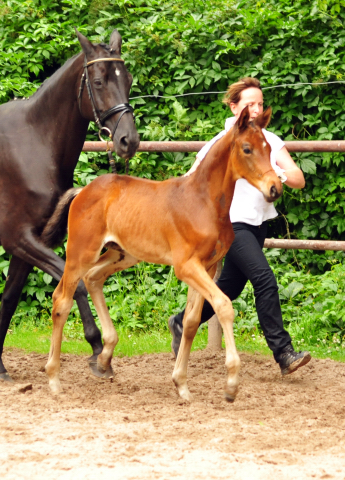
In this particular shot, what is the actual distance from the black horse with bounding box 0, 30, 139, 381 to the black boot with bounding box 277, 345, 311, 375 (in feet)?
4.10

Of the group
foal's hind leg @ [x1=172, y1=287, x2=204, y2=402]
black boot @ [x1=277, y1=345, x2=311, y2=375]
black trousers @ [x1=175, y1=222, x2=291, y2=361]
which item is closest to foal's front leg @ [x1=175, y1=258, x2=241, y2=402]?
foal's hind leg @ [x1=172, y1=287, x2=204, y2=402]

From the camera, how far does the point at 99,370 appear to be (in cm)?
444

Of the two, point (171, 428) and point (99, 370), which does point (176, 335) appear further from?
point (171, 428)

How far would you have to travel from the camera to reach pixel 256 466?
2.69 metres

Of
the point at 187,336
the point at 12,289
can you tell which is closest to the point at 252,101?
the point at 187,336

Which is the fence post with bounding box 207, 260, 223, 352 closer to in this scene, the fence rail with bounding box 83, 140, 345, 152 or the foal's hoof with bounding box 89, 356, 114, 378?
the foal's hoof with bounding box 89, 356, 114, 378

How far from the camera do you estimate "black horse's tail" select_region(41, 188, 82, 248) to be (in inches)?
171

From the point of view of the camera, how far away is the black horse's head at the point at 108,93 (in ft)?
13.5

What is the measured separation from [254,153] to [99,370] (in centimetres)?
191

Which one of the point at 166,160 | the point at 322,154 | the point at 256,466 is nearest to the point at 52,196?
the point at 256,466

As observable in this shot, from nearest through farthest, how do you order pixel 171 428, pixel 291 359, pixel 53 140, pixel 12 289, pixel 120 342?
pixel 171 428, pixel 291 359, pixel 53 140, pixel 12 289, pixel 120 342

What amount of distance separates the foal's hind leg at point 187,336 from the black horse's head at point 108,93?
3.29 ft

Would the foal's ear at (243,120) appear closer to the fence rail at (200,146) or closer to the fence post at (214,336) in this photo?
the fence rail at (200,146)

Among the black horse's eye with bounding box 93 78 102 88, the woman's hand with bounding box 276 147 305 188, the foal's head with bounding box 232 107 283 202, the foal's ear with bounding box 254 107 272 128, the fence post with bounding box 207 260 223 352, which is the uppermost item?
the black horse's eye with bounding box 93 78 102 88
